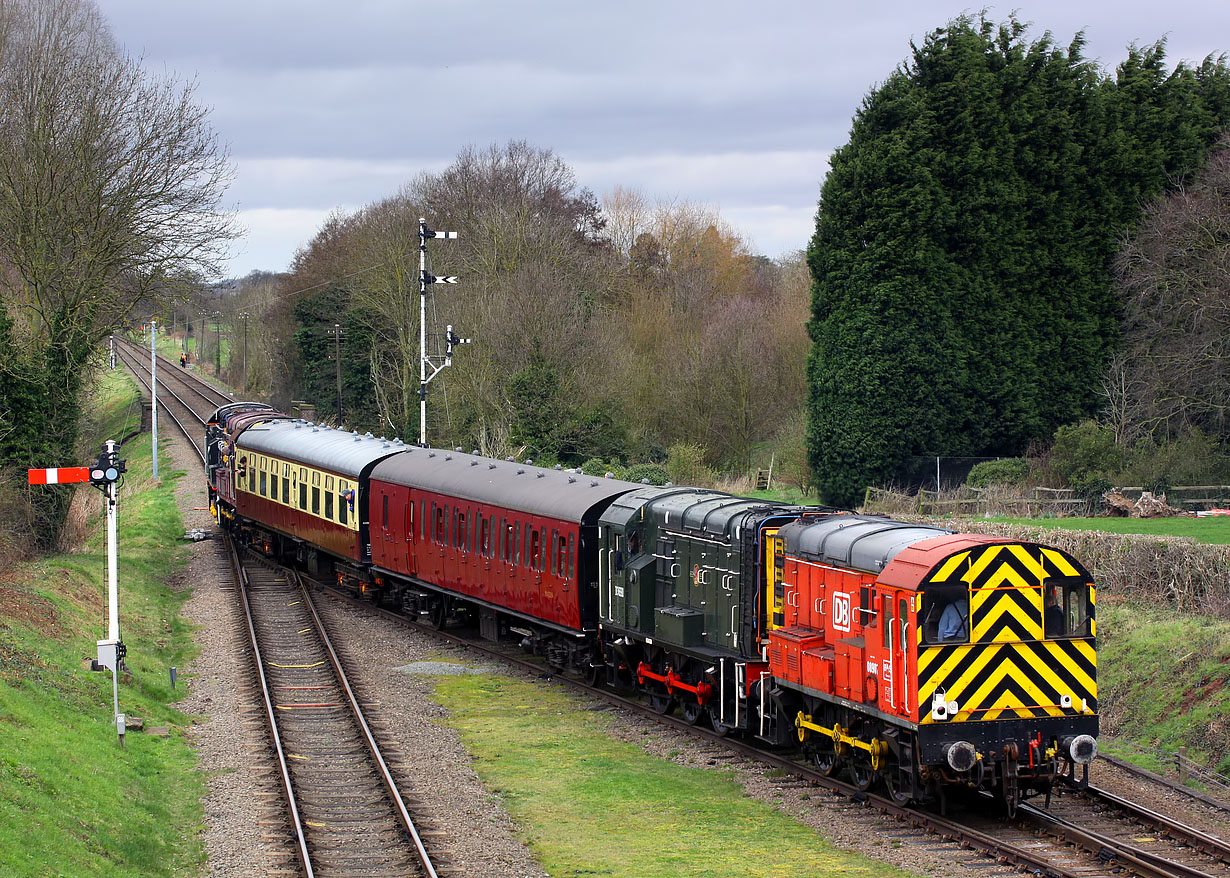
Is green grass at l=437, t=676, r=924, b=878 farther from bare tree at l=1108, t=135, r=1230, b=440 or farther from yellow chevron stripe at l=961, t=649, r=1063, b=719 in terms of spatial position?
bare tree at l=1108, t=135, r=1230, b=440

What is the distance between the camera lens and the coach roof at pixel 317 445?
105 feet

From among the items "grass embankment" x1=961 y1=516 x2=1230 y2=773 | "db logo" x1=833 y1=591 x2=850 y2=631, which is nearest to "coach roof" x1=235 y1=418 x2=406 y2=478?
"grass embankment" x1=961 y1=516 x2=1230 y2=773

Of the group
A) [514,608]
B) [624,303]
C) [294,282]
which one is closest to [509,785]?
[514,608]

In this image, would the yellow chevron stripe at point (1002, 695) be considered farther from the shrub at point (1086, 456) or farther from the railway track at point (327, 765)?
the shrub at point (1086, 456)

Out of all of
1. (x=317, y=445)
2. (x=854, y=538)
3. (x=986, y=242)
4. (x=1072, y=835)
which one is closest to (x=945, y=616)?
(x=854, y=538)

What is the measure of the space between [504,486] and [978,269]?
25.8 metres

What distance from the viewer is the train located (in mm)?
13266

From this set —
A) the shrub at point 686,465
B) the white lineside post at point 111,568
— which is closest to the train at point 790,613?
the white lineside post at point 111,568

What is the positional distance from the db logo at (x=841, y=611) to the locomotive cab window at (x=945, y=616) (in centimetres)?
143

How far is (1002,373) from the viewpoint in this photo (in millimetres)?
44594

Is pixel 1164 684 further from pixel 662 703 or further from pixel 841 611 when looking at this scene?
pixel 662 703

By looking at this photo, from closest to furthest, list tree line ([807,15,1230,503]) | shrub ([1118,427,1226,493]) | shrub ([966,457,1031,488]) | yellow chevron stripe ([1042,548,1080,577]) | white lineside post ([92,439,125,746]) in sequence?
yellow chevron stripe ([1042,548,1080,577]) → white lineside post ([92,439,125,746]) → shrub ([1118,427,1226,493]) → shrub ([966,457,1031,488]) → tree line ([807,15,1230,503])

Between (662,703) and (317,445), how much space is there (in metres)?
18.0

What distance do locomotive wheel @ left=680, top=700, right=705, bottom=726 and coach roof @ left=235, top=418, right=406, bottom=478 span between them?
14339 mm
